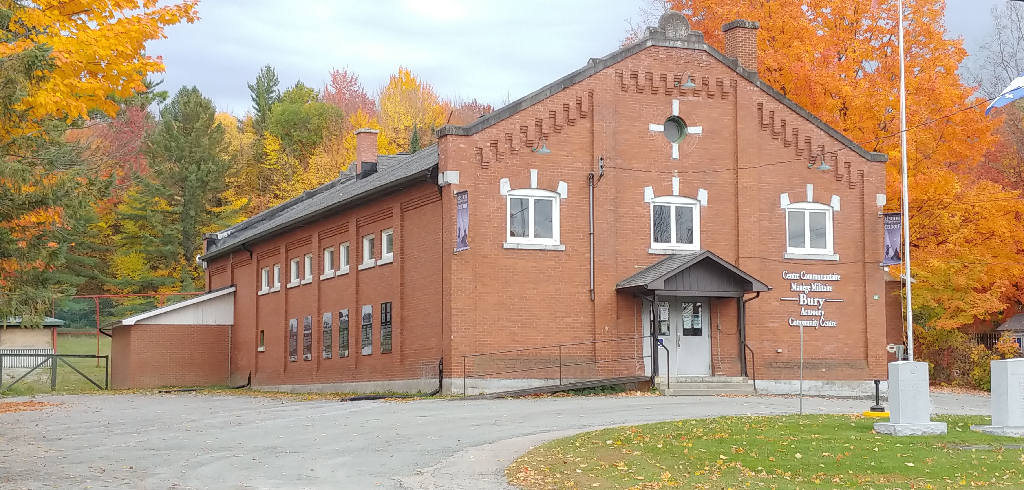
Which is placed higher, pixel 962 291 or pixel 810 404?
pixel 962 291

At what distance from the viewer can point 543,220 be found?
3164 cm

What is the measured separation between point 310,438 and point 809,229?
19.0m

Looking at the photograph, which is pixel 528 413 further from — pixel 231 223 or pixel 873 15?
pixel 231 223

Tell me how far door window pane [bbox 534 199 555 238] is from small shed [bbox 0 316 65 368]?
22.6m

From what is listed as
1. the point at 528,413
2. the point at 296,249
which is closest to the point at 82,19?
the point at 528,413

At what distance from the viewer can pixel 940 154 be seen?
133ft

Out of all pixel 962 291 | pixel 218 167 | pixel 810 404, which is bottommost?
pixel 810 404

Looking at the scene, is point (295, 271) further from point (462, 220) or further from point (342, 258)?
point (462, 220)

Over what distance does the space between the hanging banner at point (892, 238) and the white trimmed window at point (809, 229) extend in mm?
1472

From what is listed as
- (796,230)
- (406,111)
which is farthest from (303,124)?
(796,230)

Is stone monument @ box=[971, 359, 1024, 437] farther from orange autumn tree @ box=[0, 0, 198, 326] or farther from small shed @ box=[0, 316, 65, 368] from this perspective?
small shed @ box=[0, 316, 65, 368]

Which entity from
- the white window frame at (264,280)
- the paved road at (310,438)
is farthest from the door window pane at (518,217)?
the white window frame at (264,280)

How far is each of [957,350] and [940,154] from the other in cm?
655

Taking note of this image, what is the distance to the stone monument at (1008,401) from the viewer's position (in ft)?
60.0
